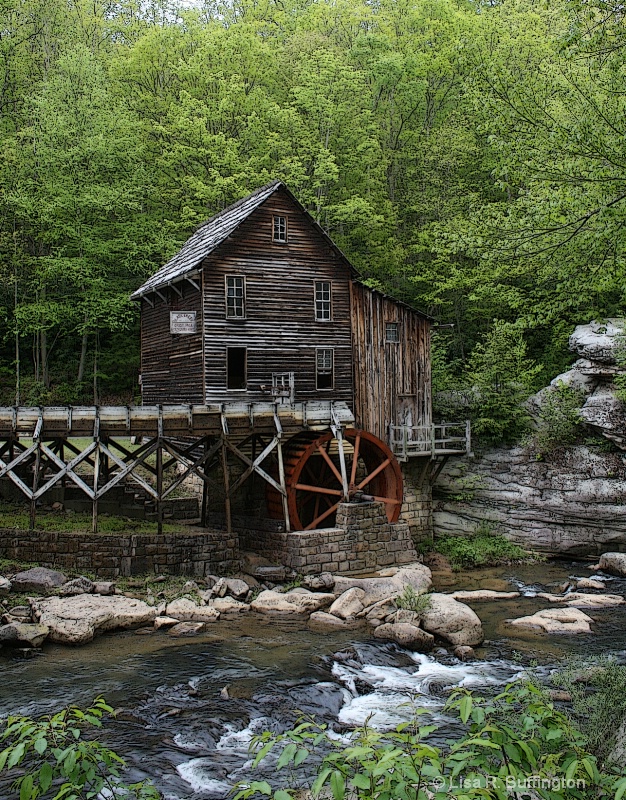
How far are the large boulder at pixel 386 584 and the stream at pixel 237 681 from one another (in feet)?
5.92

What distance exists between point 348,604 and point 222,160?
18479 mm

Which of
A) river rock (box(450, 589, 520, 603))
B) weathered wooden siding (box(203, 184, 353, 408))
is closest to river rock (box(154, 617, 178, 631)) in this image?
river rock (box(450, 589, 520, 603))

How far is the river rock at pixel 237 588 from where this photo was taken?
47.0ft

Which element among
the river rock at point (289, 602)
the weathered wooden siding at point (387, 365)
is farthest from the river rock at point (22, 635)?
the weathered wooden siding at point (387, 365)

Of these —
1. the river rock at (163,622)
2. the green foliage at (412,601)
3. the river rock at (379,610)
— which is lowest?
the river rock at (379,610)

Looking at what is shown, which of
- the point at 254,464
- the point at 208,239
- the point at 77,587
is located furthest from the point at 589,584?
the point at 208,239

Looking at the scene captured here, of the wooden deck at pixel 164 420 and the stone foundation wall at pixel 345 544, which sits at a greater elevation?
the wooden deck at pixel 164 420

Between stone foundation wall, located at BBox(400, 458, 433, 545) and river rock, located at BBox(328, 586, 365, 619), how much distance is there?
641 cm

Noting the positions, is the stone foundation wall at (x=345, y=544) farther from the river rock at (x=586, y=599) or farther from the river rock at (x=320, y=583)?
the river rock at (x=586, y=599)

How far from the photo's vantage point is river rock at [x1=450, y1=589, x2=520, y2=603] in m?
15.2

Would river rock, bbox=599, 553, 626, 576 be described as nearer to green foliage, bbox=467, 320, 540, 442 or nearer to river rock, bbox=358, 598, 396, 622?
green foliage, bbox=467, 320, 540, 442

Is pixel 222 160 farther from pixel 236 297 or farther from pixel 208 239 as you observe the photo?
pixel 236 297

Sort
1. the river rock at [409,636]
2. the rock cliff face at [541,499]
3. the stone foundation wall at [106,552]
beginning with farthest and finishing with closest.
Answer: the rock cliff face at [541,499]
the stone foundation wall at [106,552]
the river rock at [409,636]

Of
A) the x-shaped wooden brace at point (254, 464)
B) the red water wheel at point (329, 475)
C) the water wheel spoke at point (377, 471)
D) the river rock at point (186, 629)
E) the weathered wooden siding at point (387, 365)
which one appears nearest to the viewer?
the river rock at point (186, 629)
